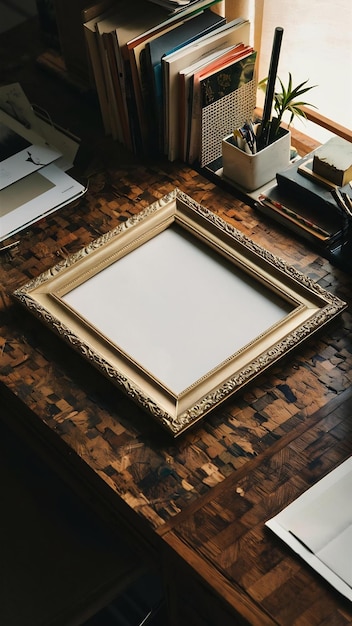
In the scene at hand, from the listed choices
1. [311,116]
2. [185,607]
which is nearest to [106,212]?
[311,116]

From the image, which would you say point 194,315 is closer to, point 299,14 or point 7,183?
point 7,183

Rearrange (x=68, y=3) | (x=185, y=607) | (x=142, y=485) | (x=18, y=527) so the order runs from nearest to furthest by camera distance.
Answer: (x=142, y=485) < (x=185, y=607) < (x=18, y=527) < (x=68, y=3)

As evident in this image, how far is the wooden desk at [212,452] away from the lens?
1.02 m

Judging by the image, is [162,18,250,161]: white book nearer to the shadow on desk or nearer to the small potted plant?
the small potted plant

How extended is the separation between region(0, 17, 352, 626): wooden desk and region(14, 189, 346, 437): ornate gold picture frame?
0.10 ft

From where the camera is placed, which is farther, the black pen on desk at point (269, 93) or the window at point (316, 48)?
the window at point (316, 48)

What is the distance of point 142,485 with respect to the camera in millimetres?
1107

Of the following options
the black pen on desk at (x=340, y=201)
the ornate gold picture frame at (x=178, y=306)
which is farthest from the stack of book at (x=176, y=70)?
the black pen on desk at (x=340, y=201)

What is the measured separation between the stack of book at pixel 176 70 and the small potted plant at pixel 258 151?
0.06m

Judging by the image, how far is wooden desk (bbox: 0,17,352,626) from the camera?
1.02m

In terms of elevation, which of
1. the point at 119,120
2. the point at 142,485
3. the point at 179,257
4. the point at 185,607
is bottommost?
the point at 185,607

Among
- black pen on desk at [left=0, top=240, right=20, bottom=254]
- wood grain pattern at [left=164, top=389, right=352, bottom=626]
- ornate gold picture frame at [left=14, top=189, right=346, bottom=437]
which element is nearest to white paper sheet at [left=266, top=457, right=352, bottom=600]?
wood grain pattern at [left=164, top=389, right=352, bottom=626]

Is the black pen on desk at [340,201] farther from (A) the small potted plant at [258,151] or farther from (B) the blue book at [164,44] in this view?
(B) the blue book at [164,44]

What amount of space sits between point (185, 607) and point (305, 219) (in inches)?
25.5
